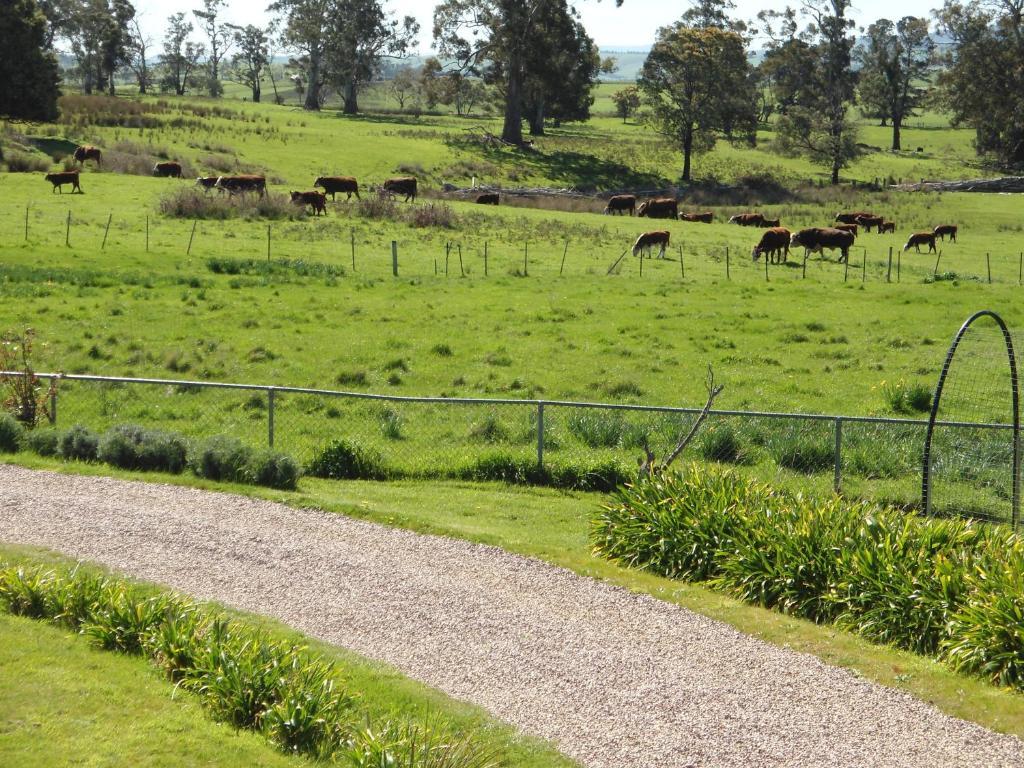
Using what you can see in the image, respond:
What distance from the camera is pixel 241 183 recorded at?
2125 inches

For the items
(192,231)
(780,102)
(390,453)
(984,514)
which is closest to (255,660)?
(390,453)

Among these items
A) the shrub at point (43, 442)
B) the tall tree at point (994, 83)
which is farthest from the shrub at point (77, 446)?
the tall tree at point (994, 83)

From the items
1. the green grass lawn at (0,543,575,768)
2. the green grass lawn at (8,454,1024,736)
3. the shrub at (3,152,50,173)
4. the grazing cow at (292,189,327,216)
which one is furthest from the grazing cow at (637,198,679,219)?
the green grass lawn at (0,543,575,768)

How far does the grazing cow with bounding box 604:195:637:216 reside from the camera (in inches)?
2547

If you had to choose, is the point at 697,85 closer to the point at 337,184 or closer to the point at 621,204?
the point at 621,204

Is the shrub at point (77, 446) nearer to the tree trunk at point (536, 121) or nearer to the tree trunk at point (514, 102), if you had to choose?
the tree trunk at point (514, 102)

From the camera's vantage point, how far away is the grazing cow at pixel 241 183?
5350 centimetres

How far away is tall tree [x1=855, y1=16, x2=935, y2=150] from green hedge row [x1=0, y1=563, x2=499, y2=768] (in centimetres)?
11460

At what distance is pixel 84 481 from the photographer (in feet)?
53.4

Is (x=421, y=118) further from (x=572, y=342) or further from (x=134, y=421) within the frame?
(x=134, y=421)

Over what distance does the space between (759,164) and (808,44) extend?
24486 millimetres

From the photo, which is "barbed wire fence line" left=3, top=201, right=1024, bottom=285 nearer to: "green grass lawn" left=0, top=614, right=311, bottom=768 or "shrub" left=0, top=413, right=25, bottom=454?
"shrub" left=0, top=413, right=25, bottom=454

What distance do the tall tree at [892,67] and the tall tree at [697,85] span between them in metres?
32.3

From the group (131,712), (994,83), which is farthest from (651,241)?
(994,83)
